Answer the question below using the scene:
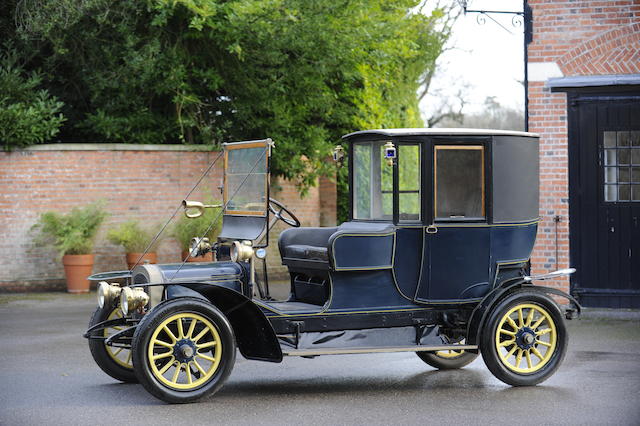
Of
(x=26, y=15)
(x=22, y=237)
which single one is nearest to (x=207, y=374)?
(x=22, y=237)

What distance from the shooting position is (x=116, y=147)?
16.2 m

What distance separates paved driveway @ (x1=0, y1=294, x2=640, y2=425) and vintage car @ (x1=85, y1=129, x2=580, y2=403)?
0.34 meters

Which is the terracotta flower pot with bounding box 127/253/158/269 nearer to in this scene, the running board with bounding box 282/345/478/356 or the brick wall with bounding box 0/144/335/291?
the brick wall with bounding box 0/144/335/291

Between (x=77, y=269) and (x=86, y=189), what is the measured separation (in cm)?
147

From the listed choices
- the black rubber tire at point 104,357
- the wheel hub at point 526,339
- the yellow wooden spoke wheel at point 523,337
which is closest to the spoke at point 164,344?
the black rubber tire at point 104,357

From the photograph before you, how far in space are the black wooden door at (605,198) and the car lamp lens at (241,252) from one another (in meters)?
6.52

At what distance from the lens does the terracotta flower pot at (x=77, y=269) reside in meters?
15.3

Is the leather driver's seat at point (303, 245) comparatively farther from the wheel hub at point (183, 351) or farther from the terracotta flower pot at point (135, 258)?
the terracotta flower pot at point (135, 258)

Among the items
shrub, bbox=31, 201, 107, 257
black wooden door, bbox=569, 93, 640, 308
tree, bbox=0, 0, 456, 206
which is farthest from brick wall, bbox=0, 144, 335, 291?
black wooden door, bbox=569, 93, 640, 308

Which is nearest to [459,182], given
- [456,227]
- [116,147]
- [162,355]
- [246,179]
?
[456,227]

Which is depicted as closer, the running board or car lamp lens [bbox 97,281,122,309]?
the running board

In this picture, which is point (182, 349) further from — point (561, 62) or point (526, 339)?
point (561, 62)

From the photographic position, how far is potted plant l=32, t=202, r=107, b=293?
15.3 meters

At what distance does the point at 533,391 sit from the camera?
7.53 m
